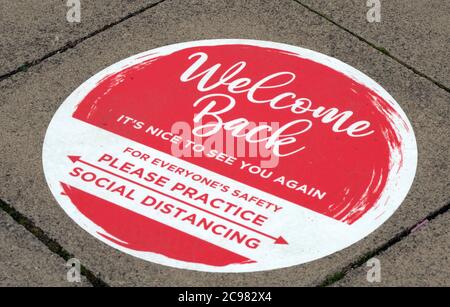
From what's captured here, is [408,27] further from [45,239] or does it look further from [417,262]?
[45,239]

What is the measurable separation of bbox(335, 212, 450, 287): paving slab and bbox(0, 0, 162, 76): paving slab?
2.53 meters

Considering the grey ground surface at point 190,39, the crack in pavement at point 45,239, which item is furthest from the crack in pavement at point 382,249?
the crack in pavement at point 45,239

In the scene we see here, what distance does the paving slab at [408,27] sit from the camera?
5457 mm

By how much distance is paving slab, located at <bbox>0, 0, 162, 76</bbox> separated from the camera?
Result: 217 inches

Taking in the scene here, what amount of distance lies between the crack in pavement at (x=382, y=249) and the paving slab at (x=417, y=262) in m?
0.02

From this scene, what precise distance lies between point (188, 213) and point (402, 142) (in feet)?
4.31

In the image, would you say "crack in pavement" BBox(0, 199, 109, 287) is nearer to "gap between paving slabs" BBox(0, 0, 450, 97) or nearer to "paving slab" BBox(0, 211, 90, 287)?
"paving slab" BBox(0, 211, 90, 287)

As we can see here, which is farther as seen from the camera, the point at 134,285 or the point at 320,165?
the point at 320,165

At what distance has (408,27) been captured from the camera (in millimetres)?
5738

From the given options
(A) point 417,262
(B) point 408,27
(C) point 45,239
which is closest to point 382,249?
(A) point 417,262

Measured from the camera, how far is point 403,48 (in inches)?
219

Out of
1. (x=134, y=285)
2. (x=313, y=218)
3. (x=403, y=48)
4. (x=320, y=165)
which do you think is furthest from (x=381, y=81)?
(x=134, y=285)

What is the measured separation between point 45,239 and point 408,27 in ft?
9.24
